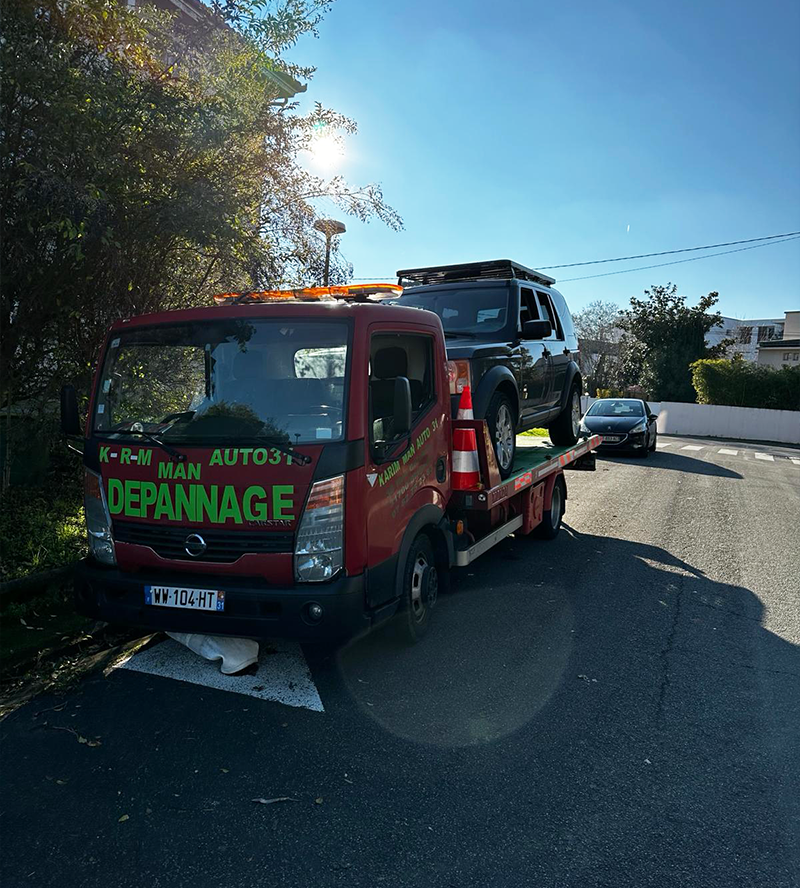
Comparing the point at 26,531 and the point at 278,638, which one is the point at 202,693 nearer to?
the point at 278,638

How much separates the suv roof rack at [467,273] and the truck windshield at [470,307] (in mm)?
314

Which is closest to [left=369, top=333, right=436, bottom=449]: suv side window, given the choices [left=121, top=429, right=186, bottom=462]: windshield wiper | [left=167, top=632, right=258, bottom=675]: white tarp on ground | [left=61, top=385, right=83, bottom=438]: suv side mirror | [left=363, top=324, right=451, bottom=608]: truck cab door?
[left=363, top=324, right=451, bottom=608]: truck cab door

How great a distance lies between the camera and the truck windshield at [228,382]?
403cm

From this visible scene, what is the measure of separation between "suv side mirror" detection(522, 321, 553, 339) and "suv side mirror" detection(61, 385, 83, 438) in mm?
4033

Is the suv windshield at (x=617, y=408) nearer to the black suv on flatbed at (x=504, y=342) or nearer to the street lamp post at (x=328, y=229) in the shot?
the black suv on flatbed at (x=504, y=342)

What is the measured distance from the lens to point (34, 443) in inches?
304

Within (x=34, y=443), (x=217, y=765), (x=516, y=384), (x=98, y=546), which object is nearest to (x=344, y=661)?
(x=217, y=765)

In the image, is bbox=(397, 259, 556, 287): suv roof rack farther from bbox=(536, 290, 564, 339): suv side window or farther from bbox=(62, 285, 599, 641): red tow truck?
bbox=(62, 285, 599, 641): red tow truck

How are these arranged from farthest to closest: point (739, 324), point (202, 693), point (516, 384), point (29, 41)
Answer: point (739, 324) < point (516, 384) < point (29, 41) < point (202, 693)

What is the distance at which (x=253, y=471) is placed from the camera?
3836mm

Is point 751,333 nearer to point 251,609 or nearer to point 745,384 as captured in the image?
point 745,384

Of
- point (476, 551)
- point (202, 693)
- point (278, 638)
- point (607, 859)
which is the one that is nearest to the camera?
point (607, 859)

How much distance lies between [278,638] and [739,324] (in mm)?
88631

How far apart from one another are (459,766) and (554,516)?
519 centimetres
